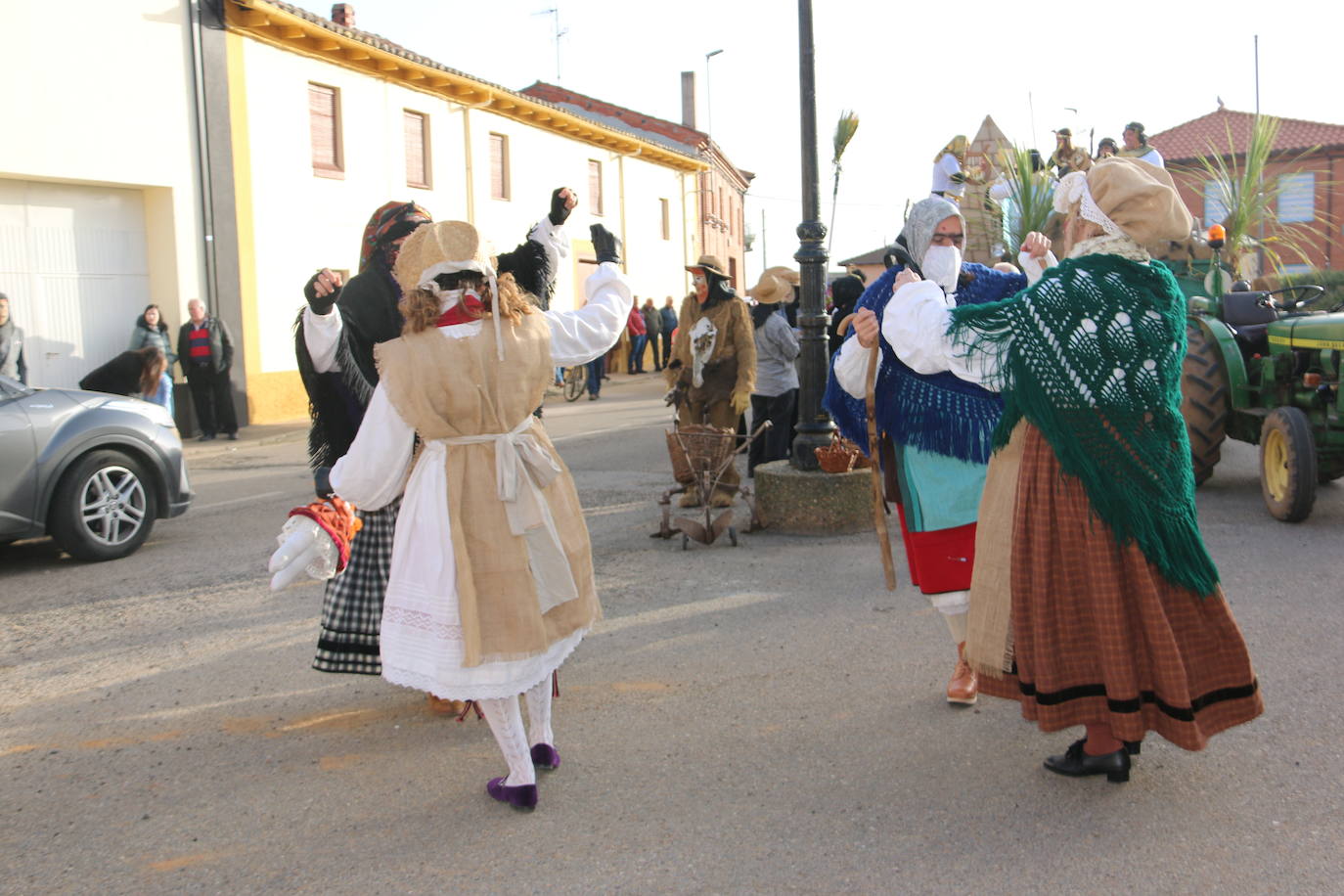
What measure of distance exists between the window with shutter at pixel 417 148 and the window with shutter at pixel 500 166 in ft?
8.38

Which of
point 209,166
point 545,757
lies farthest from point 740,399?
point 209,166

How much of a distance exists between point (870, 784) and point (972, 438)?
116 cm

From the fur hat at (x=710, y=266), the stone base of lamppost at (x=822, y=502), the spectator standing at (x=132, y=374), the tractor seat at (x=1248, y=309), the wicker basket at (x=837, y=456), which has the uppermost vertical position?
the fur hat at (x=710, y=266)

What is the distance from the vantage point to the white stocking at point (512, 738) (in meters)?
3.44

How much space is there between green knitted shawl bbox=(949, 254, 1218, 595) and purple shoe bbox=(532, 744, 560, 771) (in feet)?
6.14

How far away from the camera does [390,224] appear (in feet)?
13.3

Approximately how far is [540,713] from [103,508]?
4.89 meters

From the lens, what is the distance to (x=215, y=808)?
3.61 meters

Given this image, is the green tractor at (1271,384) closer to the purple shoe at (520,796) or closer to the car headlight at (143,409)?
the purple shoe at (520,796)

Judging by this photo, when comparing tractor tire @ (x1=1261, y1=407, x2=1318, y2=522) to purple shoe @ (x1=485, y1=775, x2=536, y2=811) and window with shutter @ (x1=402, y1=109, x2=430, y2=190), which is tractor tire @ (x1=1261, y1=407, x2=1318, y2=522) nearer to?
purple shoe @ (x1=485, y1=775, x2=536, y2=811)

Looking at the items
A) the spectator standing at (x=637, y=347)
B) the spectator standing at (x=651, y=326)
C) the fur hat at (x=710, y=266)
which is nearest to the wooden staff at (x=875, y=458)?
the fur hat at (x=710, y=266)

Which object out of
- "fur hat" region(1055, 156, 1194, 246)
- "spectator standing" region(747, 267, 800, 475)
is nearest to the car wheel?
"spectator standing" region(747, 267, 800, 475)

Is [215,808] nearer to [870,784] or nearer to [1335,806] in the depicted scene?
[870,784]

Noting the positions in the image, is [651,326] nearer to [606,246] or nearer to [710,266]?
[710,266]
